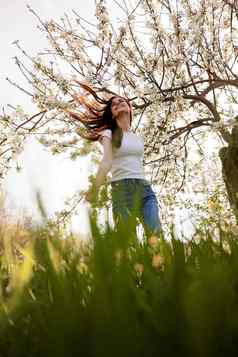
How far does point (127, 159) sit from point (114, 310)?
13.9 ft

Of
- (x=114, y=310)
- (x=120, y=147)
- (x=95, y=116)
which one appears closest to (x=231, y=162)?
(x=95, y=116)

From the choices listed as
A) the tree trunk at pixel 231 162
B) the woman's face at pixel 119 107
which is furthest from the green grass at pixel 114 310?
the tree trunk at pixel 231 162

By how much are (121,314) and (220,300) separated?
4.8 inches

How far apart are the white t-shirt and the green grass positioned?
400 centimetres

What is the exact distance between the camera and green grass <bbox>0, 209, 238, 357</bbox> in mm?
608

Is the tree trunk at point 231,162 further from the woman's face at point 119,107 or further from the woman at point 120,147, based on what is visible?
the woman's face at point 119,107

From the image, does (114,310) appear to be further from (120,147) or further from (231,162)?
(231,162)

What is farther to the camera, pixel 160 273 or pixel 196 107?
pixel 196 107

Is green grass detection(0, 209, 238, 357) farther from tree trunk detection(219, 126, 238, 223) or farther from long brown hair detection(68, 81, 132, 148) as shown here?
tree trunk detection(219, 126, 238, 223)

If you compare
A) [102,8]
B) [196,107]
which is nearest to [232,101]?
[196,107]

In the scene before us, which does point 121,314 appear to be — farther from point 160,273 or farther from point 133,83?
point 133,83

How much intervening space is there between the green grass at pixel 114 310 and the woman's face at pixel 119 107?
15.2ft

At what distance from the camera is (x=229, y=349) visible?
631mm

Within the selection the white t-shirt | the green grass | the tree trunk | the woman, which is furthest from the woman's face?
the green grass
